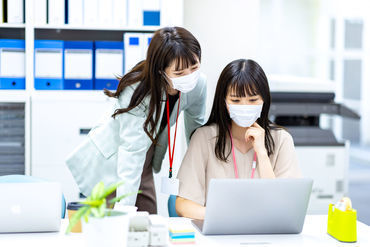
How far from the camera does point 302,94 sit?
13.0 feet

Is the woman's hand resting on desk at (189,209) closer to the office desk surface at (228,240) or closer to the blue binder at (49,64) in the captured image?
the office desk surface at (228,240)

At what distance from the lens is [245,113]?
2055 mm

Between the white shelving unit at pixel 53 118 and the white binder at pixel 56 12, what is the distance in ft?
0.11

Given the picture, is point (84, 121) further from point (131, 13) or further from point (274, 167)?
point (274, 167)

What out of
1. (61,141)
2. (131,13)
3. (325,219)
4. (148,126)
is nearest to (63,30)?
(131,13)

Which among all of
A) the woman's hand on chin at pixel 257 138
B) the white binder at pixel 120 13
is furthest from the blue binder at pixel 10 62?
the woman's hand on chin at pixel 257 138

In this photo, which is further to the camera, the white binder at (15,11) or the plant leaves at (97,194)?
the white binder at (15,11)

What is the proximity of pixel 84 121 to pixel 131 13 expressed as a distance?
702 mm

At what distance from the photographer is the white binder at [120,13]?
2977 millimetres

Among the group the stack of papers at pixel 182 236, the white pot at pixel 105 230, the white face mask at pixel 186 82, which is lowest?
the stack of papers at pixel 182 236

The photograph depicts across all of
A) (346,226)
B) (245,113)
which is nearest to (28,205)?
(245,113)

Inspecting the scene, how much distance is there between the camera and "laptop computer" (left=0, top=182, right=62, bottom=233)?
160 cm

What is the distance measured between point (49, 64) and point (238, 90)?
4.53 ft

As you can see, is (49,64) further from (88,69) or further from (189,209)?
(189,209)
